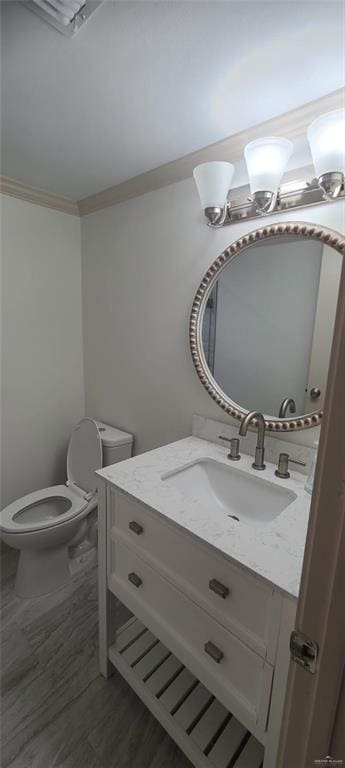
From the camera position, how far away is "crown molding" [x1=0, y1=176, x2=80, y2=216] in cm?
166

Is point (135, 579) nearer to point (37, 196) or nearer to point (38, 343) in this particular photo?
point (38, 343)

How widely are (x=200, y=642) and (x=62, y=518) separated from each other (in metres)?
0.93

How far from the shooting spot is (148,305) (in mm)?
1645

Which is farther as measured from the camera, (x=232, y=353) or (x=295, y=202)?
(x=232, y=353)

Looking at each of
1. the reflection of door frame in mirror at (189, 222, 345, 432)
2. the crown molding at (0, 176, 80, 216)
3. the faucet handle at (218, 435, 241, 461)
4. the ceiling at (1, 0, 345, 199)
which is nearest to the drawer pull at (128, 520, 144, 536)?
the faucet handle at (218, 435, 241, 461)

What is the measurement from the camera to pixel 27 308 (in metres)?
1.85

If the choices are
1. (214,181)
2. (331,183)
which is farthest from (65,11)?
(331,183)

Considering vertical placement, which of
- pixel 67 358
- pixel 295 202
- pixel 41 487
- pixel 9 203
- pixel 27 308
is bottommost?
pixel 41 487

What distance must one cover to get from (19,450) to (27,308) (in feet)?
2.85

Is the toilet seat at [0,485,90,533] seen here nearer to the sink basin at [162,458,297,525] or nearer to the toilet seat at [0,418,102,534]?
the toilet seat at [0,418,102,534]

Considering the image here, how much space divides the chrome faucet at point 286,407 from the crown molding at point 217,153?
3.02 feet

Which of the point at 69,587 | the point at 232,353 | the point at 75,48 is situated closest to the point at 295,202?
the point at 232,353

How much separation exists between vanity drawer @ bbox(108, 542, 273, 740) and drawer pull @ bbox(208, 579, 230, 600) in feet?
0.34

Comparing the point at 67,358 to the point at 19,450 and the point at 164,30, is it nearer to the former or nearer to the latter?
the point at 19,450
